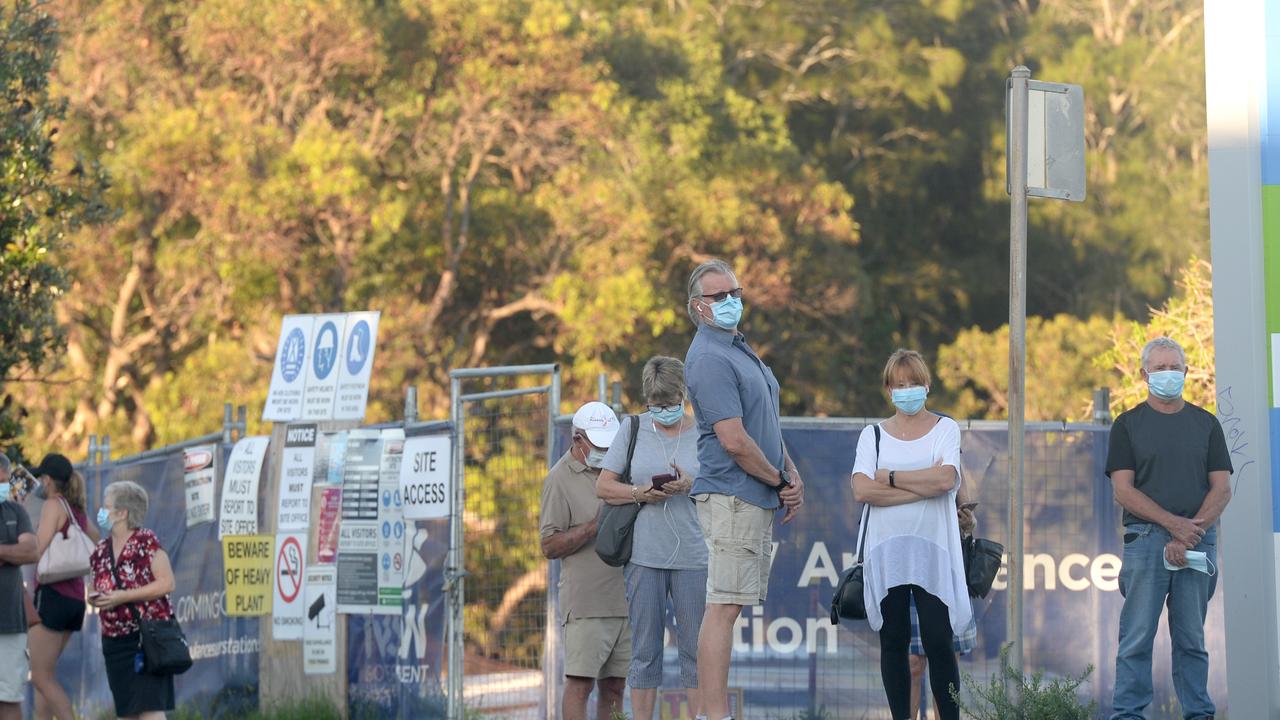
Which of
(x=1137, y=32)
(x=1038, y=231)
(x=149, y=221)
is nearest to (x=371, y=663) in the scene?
(x=149, y=221)

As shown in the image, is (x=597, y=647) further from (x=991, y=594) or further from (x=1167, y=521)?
(x=1167, y=521)

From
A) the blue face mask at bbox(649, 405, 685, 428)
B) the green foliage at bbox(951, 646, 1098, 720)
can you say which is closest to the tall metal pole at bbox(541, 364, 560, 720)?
the blue face mask at bbox(649, 405, 685, 428)

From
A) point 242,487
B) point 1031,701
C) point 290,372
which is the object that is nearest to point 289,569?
point 242,487

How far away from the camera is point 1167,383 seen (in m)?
8.20

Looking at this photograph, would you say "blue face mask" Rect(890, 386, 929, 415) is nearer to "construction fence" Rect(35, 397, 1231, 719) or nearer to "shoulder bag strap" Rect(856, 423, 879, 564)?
"shoulder bag strap" Rect(856, 423, 879, 564)

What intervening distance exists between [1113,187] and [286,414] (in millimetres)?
25975

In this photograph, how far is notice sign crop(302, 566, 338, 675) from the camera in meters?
11.2

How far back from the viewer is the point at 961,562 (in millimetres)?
7816

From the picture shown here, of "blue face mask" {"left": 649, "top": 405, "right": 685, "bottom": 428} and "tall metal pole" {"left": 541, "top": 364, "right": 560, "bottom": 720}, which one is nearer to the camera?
"blue face mask" {"left": 649, "top": 405, "right": 685, "bottom": 428}

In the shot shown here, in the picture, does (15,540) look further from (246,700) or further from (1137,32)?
(1137,32)

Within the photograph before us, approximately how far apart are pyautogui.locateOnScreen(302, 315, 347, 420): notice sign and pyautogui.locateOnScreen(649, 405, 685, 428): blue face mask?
3.74 metres

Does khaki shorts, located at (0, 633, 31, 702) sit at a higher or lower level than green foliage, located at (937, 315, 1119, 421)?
lower

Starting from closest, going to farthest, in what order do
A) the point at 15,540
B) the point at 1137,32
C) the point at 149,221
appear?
the point at 15,540 < the point at 149,221 < the point at 1137,32

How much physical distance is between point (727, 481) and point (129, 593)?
11.1 feet
